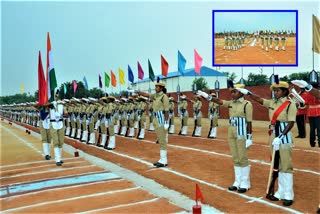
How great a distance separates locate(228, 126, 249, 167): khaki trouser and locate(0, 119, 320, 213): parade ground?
60cm

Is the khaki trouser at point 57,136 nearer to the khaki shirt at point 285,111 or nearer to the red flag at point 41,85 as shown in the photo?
the red flag at point 41,85

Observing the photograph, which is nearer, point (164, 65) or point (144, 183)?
point (144, 183)

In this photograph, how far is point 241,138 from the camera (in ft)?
25.3

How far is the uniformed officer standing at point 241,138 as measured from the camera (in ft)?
25.2

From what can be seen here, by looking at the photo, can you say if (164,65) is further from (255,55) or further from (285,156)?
(285,156)

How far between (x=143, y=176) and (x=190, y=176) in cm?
117

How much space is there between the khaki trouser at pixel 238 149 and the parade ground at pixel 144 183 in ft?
1.98

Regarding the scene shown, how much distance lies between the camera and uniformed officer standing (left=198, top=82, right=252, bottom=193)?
7695 millimetres

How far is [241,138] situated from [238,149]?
24 centimetres

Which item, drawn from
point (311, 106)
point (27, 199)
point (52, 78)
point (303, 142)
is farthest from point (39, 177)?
point (303, 142)

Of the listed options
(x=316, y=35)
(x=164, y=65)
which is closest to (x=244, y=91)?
(x=316, y=35)

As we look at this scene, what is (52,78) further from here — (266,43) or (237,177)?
(266,43)

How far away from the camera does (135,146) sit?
15.9 m

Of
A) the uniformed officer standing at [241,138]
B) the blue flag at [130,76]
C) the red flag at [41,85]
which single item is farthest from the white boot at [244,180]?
the blue flag at [130,76]
